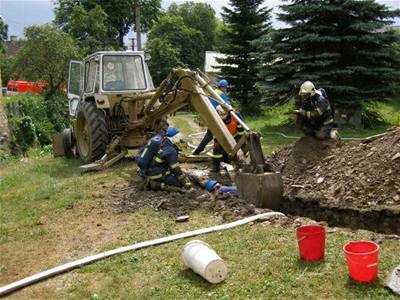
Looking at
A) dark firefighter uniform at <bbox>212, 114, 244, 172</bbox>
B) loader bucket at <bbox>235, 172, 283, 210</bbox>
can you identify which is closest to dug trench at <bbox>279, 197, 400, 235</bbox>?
loader bucket at <bbox>235, 172, 283, 210</bbox>

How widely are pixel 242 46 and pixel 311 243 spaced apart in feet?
64.8

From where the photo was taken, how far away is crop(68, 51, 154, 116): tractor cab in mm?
10492

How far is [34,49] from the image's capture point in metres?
23.9

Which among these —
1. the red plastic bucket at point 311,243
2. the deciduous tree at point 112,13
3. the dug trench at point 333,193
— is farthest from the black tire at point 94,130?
the deciduous tree at point 112,13

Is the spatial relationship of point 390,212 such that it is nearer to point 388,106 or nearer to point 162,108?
point 162,108

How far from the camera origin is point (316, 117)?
8.31m

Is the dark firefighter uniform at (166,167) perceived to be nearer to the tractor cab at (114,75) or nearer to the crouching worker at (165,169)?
the crouching worker at (165,169)

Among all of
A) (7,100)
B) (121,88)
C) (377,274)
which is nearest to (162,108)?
(121,88)

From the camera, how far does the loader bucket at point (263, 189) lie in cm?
662

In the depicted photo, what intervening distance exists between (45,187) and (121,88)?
2844 mm

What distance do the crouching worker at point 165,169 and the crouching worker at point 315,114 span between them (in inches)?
88.1

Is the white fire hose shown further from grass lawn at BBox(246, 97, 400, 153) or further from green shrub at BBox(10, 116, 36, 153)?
green shrub at BBox(10, 116, 36, 153)

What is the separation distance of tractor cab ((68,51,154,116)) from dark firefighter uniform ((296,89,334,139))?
376 cm

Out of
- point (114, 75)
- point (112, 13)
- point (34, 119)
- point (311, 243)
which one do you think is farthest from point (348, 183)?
point (112, 13)
